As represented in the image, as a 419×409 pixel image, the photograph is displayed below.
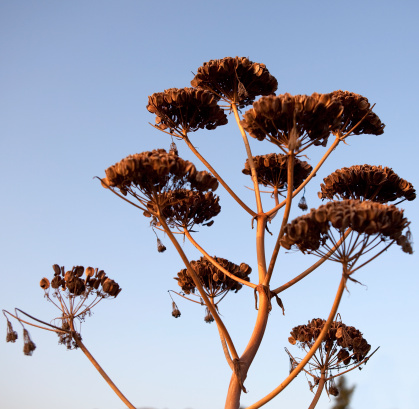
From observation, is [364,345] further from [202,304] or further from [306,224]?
[306,224]

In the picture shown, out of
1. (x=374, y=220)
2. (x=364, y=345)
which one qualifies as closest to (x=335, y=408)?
(x=364, y=345)

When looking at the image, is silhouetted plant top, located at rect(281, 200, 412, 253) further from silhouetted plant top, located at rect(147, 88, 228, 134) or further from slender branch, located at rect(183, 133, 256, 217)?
silhouetted plant top, located at rect(147, 88, 228, 134)

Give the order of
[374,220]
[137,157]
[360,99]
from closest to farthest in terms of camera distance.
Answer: [374,220] < [137,157] < [360,99]

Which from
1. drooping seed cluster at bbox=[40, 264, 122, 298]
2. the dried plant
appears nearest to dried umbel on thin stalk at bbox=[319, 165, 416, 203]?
the dried plant

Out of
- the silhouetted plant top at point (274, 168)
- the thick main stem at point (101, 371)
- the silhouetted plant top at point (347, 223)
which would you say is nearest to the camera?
the silhouetted plant top at point (347, 223)

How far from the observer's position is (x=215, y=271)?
12.1m

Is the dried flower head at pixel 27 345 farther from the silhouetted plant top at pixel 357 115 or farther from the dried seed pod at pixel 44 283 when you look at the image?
the silhouetted plant top at pixel 357 115

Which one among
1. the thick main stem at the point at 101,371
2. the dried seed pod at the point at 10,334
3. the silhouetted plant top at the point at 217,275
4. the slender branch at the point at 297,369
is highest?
the silhouetted plant top at the point at 217,275

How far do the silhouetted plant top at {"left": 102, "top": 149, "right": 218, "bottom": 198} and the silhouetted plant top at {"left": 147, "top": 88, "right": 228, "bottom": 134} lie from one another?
64.7 inches

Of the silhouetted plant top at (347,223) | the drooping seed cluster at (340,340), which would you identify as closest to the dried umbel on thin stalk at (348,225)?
the silhouetted plant top at (347,223)

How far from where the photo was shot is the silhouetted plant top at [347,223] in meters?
8.59

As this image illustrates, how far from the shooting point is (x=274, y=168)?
12453mm

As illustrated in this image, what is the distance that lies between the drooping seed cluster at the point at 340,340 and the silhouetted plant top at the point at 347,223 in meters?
3.64

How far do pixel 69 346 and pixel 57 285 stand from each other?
43.2 inches
